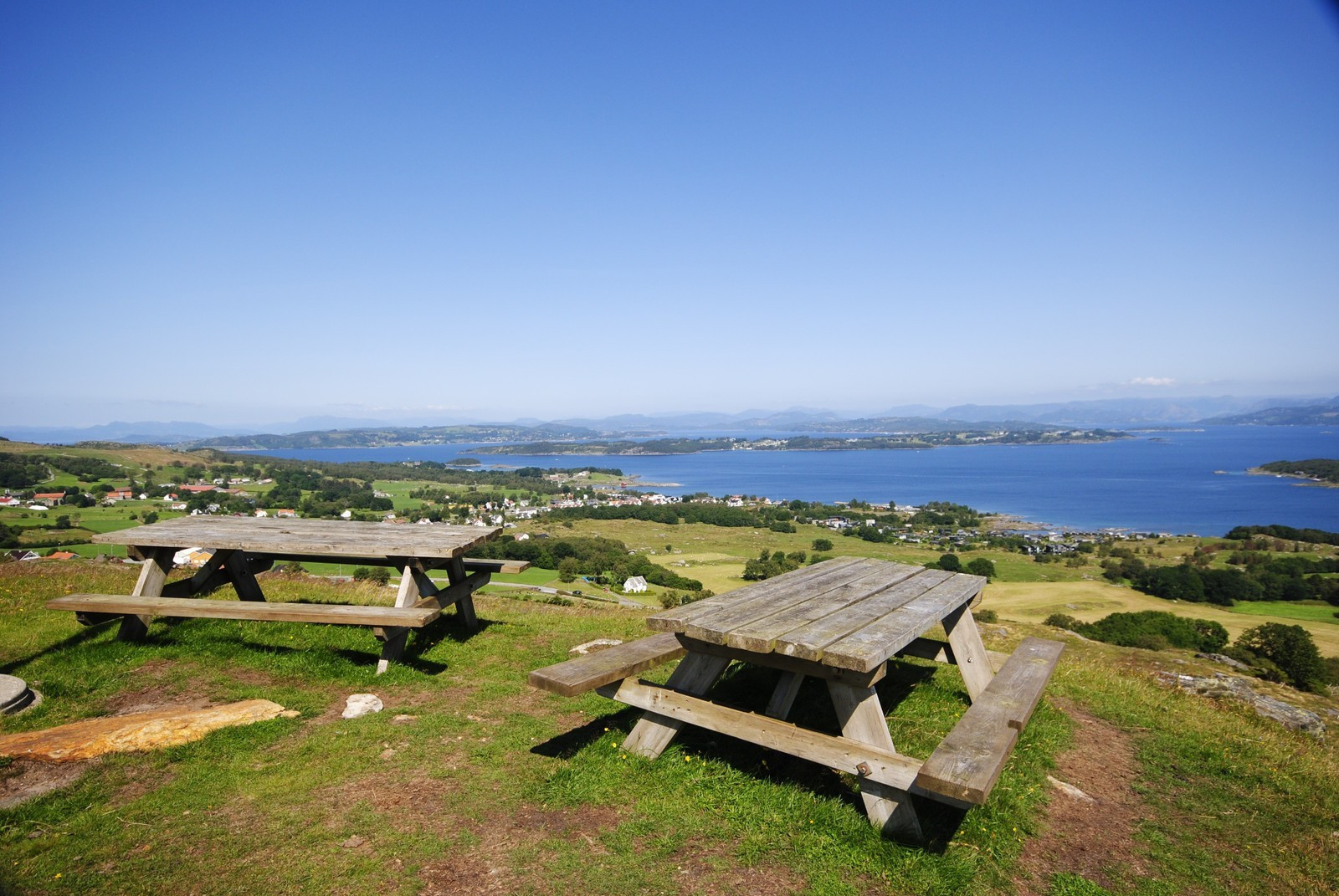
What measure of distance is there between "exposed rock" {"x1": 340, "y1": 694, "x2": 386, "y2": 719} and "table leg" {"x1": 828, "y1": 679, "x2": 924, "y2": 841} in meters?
3.74

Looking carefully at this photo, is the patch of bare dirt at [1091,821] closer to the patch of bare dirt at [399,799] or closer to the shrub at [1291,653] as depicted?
the patch of bare dirt at [399,799]

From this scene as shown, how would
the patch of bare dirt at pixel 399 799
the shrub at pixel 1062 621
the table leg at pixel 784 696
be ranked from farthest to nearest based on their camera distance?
the shrub at pixel 1062 621 < the table leg at pixel 784 696 < the patch of bare dirt at pixel 399 799

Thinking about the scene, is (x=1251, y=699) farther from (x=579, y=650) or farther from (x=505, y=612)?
(x=505, y=612)

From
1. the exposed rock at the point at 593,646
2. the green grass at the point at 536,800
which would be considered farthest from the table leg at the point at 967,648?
the exposed rock at the point at 593,646

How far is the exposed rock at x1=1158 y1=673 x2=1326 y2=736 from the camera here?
7215 mm

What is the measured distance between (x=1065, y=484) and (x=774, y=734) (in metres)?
147

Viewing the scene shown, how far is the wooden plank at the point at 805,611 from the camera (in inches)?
144

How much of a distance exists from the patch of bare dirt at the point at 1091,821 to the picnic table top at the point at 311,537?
5049 mm

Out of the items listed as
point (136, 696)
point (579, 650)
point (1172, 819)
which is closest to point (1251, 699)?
point (1172, 819)

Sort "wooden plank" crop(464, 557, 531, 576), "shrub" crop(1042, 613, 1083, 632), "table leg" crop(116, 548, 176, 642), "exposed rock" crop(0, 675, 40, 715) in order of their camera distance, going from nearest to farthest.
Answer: "exposed rock" crop(0, 675, 40, 715)
"table leg" crop(116, 548, 176, 642)
"wooden plank" crop(464, 557, 531, 576)
"shrub" crop(1042, 613, 1083, 632)

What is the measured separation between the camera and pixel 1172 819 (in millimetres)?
4090

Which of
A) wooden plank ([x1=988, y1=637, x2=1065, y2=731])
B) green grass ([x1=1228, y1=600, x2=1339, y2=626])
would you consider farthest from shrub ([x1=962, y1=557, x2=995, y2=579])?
wooden plank ([x1=988, y1=637, x2=1065, y2=731])

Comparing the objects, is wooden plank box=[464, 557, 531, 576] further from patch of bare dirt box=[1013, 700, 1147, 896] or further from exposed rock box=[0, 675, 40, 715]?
patch of bare dirt box=[1013, 700, 1147, 896]

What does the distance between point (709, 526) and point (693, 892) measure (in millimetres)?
68790
